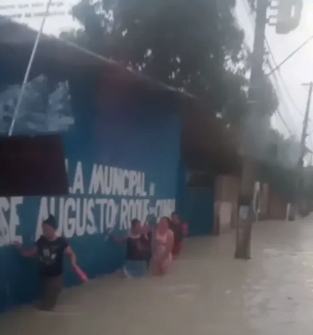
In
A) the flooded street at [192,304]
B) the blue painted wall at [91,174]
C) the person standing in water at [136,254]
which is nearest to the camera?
the flooded street at [192,304]

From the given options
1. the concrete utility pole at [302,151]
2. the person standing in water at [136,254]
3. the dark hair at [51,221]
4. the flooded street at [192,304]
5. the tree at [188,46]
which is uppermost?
the tree at [188,46]

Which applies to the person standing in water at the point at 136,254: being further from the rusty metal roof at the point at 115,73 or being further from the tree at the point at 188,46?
the tree at the point at 188,46

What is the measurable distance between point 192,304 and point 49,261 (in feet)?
6.17

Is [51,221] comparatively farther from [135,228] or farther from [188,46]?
[188,46]

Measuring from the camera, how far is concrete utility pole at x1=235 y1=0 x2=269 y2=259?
13.5m

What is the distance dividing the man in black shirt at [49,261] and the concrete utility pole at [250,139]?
6524 mm

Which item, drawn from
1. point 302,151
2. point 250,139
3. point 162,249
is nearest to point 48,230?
point 162,249

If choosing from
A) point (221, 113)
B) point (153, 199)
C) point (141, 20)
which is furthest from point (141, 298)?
point (221, 113)

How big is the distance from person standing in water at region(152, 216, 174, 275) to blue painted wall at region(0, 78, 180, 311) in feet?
1.91

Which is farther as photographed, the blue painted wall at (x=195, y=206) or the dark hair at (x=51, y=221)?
the blue painted wall at (x=195, y=206)

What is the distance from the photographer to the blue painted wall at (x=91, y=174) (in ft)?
27.7

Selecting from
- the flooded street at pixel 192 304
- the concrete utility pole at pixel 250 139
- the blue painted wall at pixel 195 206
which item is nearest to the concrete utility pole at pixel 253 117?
the concrete utility pole at pixel 250 139

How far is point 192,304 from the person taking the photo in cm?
903

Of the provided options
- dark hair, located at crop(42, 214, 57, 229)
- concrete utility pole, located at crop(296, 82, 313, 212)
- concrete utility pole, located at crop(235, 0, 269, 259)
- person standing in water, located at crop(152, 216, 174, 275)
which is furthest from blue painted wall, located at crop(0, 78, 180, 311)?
concrete utility pole, located at crop(296, 82, 313, 212)
